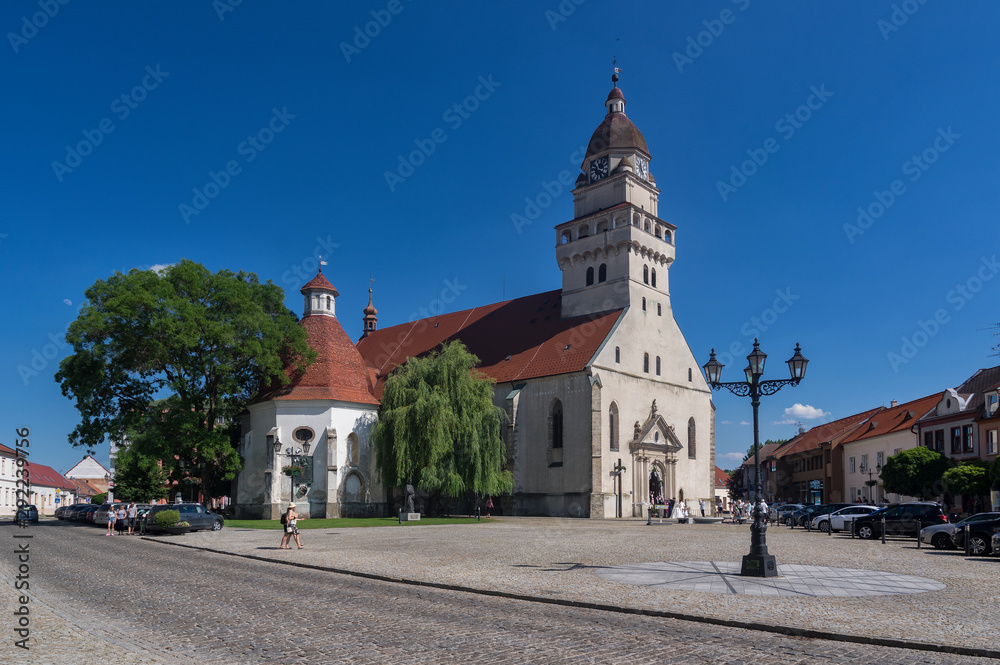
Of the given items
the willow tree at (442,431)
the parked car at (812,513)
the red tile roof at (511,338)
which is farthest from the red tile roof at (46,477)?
the parked car at (812,513)

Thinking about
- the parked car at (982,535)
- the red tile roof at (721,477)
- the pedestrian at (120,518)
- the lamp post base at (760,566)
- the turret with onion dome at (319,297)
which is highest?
the turret with onion dome at (319,297)

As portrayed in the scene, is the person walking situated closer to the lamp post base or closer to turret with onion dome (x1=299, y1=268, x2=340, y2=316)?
turret with onion dome (x1=299, y1=268, x2=340, y2=316)

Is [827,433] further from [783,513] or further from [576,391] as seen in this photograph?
[576,391]

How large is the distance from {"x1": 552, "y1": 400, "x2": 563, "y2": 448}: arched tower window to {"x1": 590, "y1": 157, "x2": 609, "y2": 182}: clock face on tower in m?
17.9

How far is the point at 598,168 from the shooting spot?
5775 cm

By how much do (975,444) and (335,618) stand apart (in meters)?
47.7

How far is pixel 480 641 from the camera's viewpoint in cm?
923

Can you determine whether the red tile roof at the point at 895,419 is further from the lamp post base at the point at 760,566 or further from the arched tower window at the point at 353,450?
the lamp post base at the point at 760,566

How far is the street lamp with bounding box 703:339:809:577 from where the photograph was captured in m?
15.9

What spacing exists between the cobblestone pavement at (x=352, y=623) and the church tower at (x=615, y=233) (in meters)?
37.3

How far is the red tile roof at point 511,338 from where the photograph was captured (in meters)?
52.2

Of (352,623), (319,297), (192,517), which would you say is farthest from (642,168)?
(352,623)

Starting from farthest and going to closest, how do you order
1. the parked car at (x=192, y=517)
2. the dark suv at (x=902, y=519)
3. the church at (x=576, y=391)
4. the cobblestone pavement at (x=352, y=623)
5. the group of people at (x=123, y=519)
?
the church at (x=576, y=391)
the group of people at (x=123, y=519)
the parked car at (x=192, y=517)
the dark suv at (x=902, y=519)
the cobblestone pavement at (x=352, y=623)

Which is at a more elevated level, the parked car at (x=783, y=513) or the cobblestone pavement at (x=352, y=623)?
the cobblestone pavement at (x=352, y=623)
